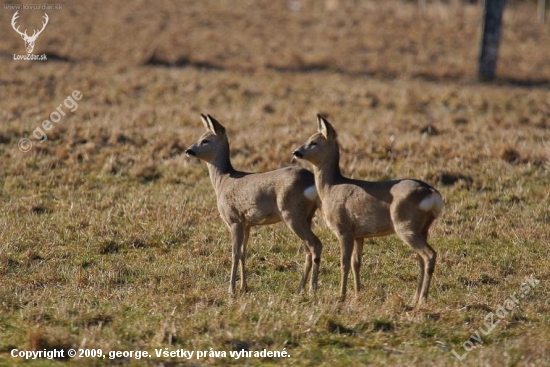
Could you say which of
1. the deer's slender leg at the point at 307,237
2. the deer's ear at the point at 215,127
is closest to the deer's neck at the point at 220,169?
the deer's ear at the point at 215,127

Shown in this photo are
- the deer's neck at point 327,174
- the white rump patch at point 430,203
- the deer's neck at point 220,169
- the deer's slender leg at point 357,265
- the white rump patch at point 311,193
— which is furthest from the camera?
the deer's neck at point 220,169

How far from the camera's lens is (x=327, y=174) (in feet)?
31.8

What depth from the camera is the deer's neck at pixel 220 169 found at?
10.5m

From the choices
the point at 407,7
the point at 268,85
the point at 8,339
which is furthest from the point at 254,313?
the point at 407,7

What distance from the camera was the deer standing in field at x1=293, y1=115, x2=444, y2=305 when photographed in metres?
8.66

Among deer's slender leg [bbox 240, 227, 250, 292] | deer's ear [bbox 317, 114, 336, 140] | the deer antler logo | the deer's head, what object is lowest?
deer's slender leg [bbox 240, 227, 250, 292]

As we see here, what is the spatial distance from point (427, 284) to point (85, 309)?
340cm

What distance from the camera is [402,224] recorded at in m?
8.72

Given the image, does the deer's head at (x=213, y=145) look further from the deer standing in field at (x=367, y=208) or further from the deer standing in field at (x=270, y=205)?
the deer standing in field at (x=367, y=208)

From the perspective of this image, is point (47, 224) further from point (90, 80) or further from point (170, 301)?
point (90, 80)

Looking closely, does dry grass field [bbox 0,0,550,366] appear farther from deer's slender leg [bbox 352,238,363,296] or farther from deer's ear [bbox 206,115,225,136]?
deer's ear [bbox 206,115,225,136]

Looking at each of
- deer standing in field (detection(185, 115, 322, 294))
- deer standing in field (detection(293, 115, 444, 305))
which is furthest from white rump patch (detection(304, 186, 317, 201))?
deer standing in field (detection(293, 115, 444, 305))

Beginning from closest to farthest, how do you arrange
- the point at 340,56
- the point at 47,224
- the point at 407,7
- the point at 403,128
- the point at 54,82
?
1. the point at 47,224
2. the point at 403,128
3. the point at 54,82
4. the point at 340,56
5. the point at 407,7

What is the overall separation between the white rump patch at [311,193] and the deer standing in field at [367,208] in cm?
16
